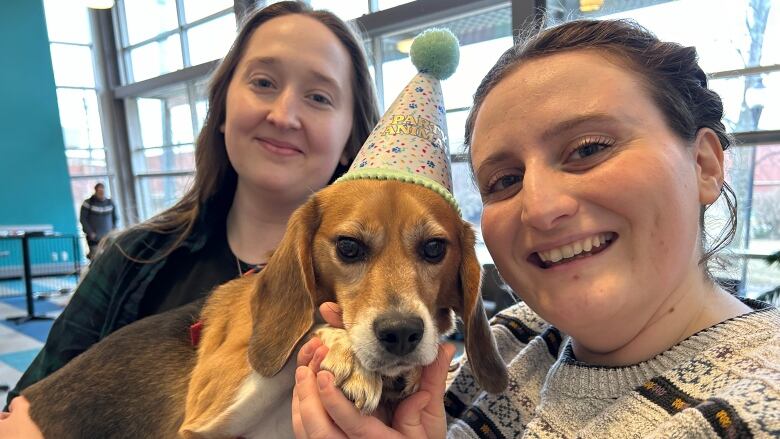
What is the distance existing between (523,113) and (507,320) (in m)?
0.77

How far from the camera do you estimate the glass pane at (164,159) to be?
13.4 meters

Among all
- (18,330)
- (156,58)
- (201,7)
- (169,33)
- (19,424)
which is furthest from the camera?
(156,58)

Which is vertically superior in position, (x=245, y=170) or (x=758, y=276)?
(x=245, y=170)

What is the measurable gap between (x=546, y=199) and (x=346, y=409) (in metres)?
0.61

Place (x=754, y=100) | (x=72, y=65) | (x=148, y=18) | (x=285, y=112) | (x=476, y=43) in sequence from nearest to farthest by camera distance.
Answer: (x=285, y=112) → (x=754, y=100) → (x=476, y=43) → (x=148, y=18) → (x=72, y=65)

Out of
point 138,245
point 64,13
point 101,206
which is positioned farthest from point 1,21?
point 138,245

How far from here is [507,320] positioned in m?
1.77

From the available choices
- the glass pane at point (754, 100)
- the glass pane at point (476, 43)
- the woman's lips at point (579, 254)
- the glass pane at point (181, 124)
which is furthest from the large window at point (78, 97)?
the woman's lips at point (579, 254)

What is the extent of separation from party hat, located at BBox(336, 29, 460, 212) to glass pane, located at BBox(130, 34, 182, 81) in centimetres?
1281

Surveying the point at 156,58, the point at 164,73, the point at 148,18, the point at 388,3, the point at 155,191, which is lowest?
the point at 155,191

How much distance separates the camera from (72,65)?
47.0 ft

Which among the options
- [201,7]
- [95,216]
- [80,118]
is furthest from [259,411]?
[80,118]

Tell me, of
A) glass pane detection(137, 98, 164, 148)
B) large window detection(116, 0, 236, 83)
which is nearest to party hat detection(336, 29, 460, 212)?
large window detection(116, 0, 236, 83)

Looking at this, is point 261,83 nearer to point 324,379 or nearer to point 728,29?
point 324,379
